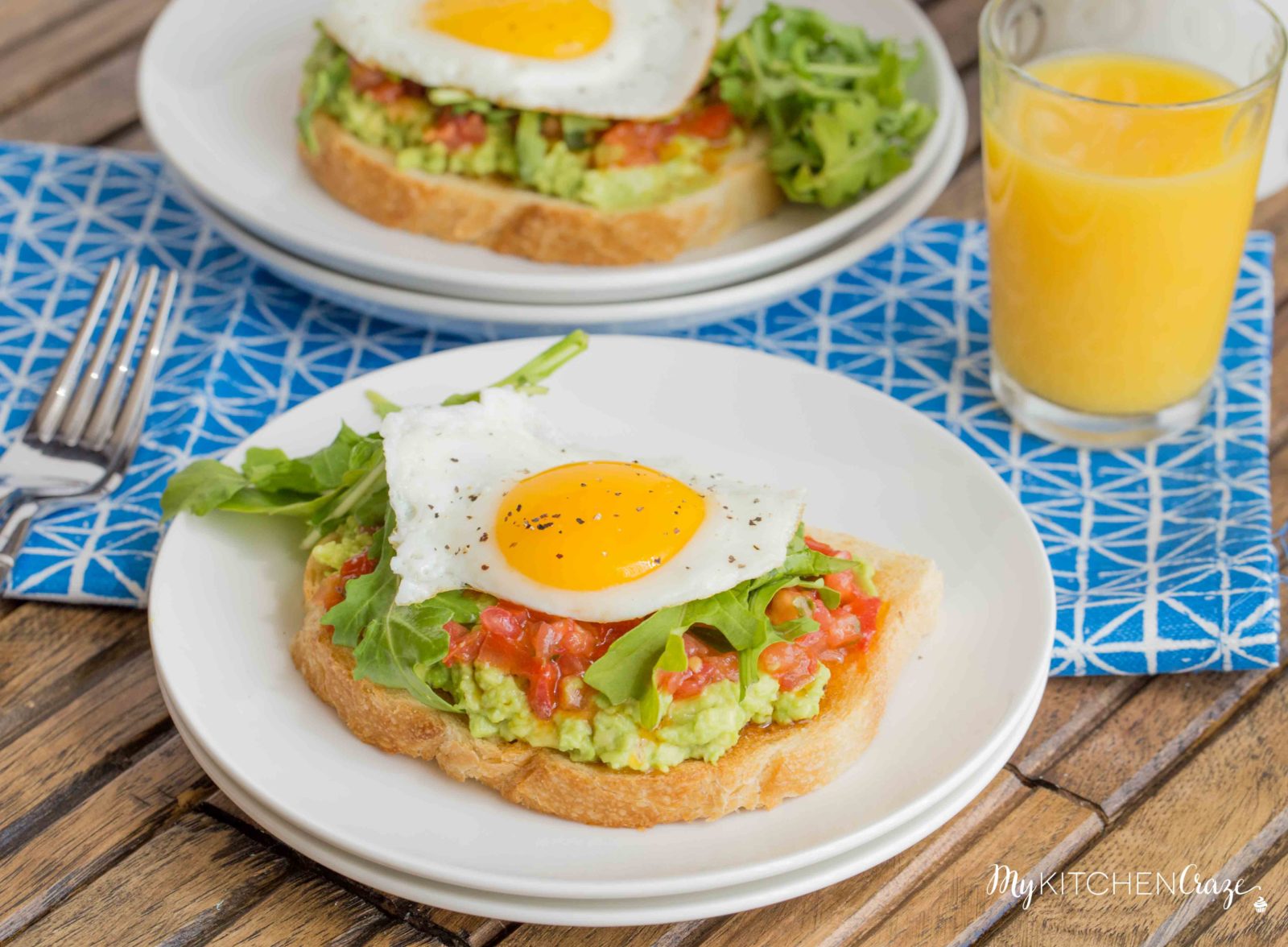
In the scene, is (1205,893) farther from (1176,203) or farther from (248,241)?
(248,241)

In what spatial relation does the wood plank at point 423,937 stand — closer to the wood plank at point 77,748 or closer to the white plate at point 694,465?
the white plate at point 694,465

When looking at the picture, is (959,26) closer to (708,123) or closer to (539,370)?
(708,123)

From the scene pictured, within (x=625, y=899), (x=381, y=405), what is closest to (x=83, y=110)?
(x=381, y=405)

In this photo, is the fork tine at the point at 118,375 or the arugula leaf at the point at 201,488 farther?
the fork tine at the point at 118,375

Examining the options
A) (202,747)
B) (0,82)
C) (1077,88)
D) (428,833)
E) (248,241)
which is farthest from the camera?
(0,82)

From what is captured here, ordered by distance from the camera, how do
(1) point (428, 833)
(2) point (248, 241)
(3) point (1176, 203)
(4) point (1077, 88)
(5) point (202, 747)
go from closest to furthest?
(1) point (428, 833), (5) point (202, 747), (3) point (1176, 203), (4) point (1077, 88), (2) point (248, 241)

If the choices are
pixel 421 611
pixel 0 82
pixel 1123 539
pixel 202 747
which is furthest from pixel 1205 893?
pixel 0 82

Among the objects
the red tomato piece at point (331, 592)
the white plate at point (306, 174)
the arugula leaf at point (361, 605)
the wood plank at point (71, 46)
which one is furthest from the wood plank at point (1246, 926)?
the wood plank at point (71, 46)
